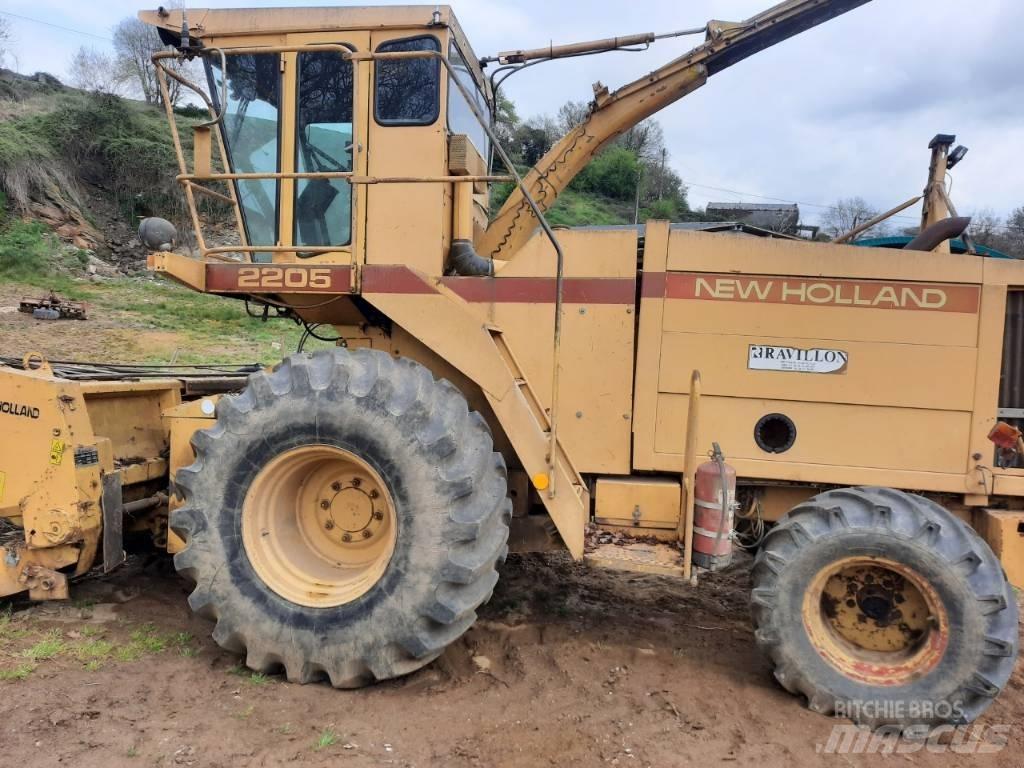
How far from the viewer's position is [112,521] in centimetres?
383

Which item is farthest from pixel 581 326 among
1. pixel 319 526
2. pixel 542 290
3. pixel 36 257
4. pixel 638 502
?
pixel 36 257

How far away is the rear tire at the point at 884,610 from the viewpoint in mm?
3131

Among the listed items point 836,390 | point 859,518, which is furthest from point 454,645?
point 836,390

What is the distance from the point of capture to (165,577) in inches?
184

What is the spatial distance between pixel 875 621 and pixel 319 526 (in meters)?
2.81

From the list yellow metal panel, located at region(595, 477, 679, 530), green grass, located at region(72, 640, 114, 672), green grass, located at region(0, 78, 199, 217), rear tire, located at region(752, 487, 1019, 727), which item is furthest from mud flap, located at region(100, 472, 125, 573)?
green grass, located at region(0, 78, 199, 217)

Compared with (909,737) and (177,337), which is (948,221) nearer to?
(909,737)

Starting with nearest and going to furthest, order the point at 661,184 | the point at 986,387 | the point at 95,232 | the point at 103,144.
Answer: the point at 986,387 → the point at 95,232 → the point at 103,144 → the point at 661,184

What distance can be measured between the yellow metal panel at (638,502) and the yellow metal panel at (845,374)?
53 cm

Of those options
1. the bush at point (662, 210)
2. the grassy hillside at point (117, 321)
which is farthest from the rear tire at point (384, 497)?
the bush at point (662, 210)

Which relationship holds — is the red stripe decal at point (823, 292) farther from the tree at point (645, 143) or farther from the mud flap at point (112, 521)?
the tree at point (645, 143)

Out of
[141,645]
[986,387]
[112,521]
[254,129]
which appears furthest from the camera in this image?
[254,129]

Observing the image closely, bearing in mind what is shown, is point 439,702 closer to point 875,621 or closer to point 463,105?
point 875,621

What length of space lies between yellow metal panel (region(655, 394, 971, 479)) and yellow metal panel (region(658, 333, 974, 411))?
52 millimetres
